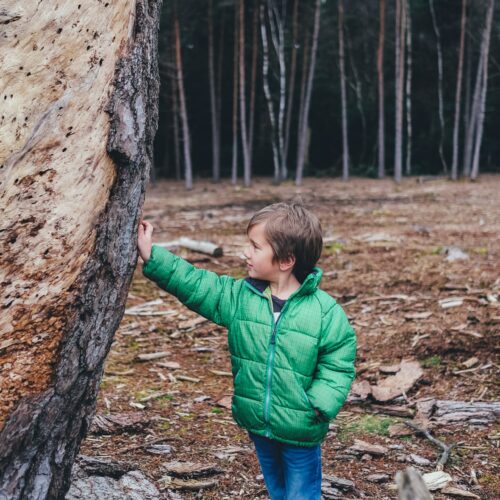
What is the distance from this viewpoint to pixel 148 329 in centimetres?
631

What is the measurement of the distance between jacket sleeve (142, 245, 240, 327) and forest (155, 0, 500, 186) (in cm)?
2469

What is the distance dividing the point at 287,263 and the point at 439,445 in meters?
1.85

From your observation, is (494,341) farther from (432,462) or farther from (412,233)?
(412,233)

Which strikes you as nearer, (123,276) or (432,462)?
(123,276)

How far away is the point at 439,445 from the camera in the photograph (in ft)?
12.7

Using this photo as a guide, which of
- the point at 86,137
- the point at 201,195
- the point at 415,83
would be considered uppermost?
the point at 415,83

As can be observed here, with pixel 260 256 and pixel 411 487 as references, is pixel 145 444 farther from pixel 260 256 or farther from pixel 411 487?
pixel 411 487

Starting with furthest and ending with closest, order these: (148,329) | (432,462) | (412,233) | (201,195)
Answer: (201,195) → (412,233) → (148,329) → (432,462)

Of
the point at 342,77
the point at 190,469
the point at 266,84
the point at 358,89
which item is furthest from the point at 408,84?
the point at 190,469

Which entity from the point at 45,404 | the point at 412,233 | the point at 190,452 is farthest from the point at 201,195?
the point at 45,404

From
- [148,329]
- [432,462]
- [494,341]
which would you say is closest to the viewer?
[432,462]

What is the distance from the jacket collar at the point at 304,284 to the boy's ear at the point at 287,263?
3.6 inches

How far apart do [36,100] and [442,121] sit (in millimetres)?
29734

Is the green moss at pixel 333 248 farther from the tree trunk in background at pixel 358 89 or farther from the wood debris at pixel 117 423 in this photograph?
the tree trunk in background at pixel 358 89
